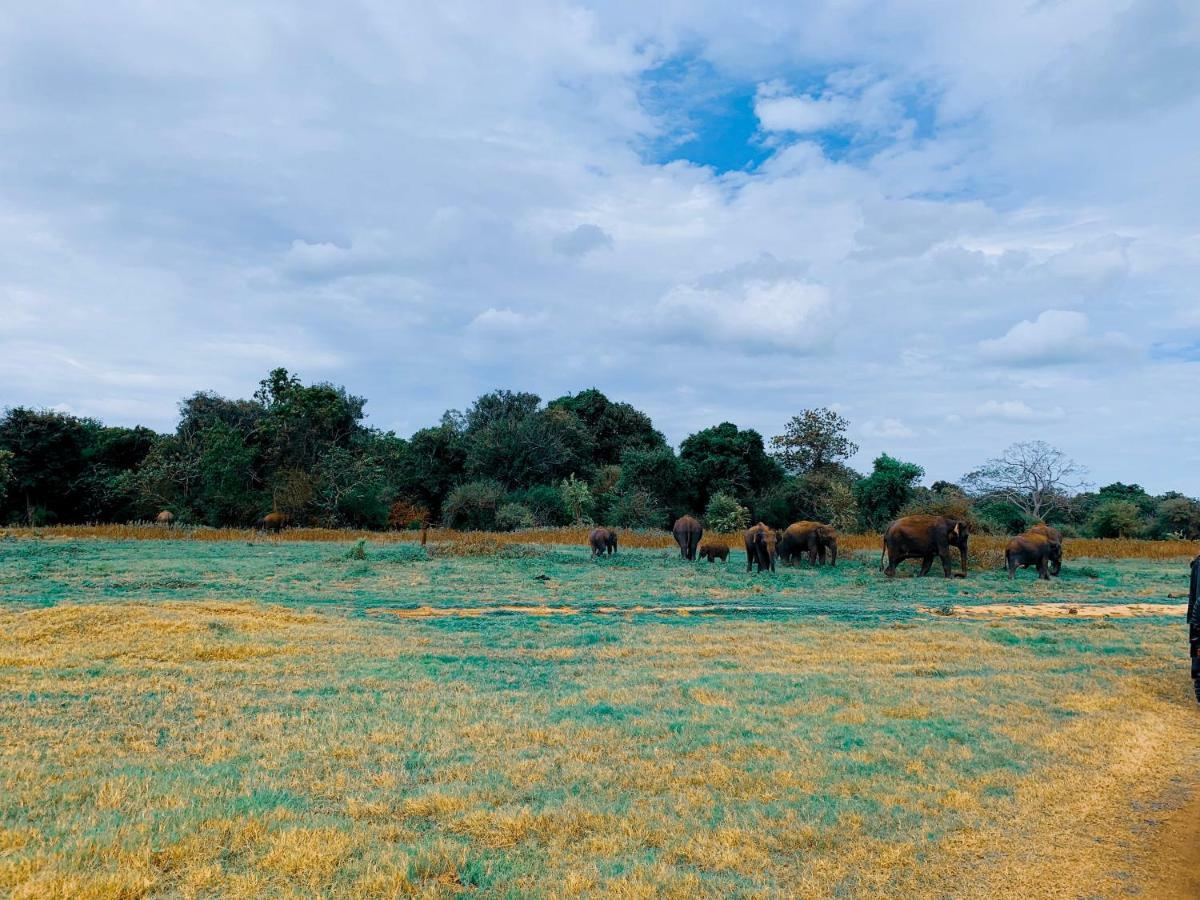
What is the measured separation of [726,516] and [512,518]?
1289cm

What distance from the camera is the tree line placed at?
162 ft

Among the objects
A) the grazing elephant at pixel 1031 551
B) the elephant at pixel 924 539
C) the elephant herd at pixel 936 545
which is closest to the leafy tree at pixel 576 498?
the elephant herd at pixel 936 545

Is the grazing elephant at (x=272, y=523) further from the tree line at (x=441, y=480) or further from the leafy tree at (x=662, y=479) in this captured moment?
the leafy tree at (x=662, y=479)

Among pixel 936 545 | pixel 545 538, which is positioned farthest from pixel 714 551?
pixel 545 538

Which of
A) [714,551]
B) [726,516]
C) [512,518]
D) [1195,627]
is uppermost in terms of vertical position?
[726,516]

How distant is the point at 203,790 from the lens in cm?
557

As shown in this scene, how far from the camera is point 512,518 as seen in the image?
168 feet

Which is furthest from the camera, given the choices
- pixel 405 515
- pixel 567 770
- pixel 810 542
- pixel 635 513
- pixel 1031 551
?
pixel 405 515

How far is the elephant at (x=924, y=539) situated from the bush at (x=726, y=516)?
23.2 meters

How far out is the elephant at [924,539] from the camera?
80.0ft

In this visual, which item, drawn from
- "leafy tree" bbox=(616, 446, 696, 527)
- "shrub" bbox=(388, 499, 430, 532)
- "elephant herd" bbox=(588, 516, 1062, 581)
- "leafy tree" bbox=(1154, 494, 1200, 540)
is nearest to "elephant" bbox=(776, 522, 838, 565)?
"elephant herd" bbox=(588, 516, 1062, 581)

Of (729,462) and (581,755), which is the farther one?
(729,462)

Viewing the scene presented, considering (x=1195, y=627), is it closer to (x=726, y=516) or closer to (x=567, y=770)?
(x=567, y=770)

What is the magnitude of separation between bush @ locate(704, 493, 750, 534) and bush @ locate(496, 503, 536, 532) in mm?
11022
